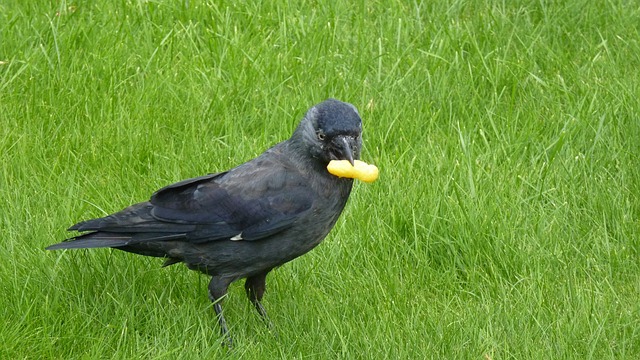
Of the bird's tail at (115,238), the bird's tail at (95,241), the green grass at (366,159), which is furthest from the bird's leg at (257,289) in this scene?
the bird's tail at (95,241)

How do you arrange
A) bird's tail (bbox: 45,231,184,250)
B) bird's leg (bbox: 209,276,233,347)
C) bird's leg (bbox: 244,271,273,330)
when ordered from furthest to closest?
bird's leg (bbox: 244,271,273,330)
bird's leg (bbox: 209,276,233,347)
bird's tail (bbox: 45,231,184,250)

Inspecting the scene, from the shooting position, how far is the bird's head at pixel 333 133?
4.75 m

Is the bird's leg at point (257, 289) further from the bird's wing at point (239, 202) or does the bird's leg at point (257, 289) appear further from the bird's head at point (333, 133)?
the bird's head at point (333, 133)

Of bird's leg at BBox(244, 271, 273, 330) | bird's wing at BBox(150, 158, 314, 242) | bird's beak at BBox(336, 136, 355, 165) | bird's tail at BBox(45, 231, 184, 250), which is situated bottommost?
bird's leg at BBox(244, 271, 273, 330)

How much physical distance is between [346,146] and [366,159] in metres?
1.50

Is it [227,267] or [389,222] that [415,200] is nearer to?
[389,222]

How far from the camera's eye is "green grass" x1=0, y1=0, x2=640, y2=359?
15.9ft

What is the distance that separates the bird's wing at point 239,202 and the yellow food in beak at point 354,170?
6.9 inches

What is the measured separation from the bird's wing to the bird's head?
0.54 feet

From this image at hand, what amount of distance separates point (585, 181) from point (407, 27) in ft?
6.26

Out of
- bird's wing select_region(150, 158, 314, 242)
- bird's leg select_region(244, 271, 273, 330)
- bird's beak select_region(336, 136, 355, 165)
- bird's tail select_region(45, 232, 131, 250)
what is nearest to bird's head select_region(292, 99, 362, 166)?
bird's beak select_region(336, 136, 355, 165)

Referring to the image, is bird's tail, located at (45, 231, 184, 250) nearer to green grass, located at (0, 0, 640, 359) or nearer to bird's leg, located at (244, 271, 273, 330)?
green grass, located at (0, 0, 640, 359)

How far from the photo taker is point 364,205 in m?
5.72

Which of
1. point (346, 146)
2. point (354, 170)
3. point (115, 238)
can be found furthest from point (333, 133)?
point (115, 238)
